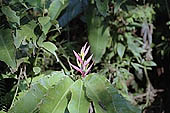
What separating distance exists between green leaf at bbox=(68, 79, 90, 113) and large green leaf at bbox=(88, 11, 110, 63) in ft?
2.37

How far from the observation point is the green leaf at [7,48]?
2.99ft

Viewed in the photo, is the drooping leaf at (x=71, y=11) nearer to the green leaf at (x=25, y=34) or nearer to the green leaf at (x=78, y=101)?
the green leaf at (x=25, y=34)

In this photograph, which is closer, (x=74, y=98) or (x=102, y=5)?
(x=74, y=98)

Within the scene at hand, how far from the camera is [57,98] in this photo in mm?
851

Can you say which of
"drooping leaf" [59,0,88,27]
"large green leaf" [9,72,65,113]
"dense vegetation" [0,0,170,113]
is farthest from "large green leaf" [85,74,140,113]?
"drooping leaf" [59,0,88,27]

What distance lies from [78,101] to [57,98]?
0.06 m

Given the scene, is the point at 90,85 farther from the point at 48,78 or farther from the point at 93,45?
the point at 93,45

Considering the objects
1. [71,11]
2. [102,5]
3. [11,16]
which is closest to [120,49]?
[71,11]

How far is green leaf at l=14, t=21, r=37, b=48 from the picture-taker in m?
1.00

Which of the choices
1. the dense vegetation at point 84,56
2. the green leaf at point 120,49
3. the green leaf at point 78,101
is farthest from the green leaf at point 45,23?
the green leaf at point 120,49

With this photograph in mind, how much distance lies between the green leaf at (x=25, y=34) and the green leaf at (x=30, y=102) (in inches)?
7.2

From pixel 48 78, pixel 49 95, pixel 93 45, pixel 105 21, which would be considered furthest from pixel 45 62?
pixel 49 95

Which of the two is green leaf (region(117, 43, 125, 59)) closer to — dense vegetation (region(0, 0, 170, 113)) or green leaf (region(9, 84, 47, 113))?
dense vegetation (region(0, 0, 170, 113))

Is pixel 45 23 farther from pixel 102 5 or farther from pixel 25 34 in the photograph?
pixel 102 5
